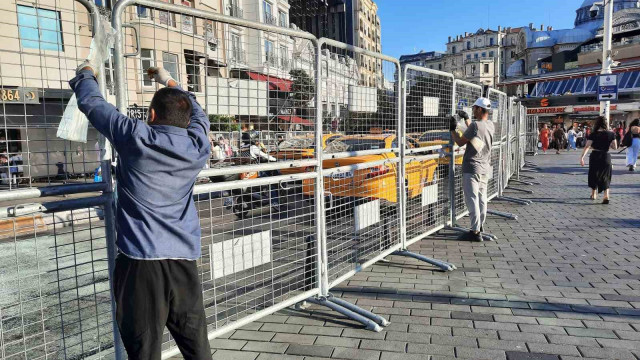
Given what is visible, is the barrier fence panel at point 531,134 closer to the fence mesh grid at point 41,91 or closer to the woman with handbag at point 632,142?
the woman with handbag at point 632,142

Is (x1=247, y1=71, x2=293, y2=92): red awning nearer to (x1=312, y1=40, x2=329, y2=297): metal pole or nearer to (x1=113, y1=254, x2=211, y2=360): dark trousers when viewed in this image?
(x1=312, y1=40, x2=329, y2=297): metal pole

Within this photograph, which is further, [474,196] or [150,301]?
[474,196]

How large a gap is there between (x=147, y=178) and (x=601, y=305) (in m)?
4.15

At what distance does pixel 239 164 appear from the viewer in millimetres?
3561

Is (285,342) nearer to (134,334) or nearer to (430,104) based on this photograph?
(134,334)

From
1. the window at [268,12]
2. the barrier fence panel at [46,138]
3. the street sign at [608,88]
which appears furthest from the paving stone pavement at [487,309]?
the window at [268,12]

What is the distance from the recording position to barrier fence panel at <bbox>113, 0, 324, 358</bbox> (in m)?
2.99

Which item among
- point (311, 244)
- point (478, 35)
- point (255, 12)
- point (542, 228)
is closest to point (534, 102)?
point (255, 12)

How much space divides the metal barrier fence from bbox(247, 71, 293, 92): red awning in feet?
0.04

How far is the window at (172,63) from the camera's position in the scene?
305cm

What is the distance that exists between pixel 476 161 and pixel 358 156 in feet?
7.74

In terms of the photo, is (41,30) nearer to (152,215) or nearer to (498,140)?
(152,215)

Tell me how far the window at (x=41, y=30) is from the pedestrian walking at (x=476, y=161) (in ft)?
17.3

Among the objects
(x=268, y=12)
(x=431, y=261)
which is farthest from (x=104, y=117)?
(x=268, y=12)
